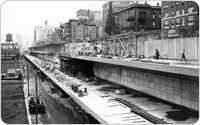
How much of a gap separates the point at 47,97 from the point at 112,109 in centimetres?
1515

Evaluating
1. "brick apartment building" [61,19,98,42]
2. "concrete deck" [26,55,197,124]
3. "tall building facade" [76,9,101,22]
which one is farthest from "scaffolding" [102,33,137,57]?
"tall building facade" [76,9,101,22]

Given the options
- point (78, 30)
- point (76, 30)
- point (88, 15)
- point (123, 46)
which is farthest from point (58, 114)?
point (88, 15)

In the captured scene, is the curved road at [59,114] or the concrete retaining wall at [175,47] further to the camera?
the curved road at [59,114]

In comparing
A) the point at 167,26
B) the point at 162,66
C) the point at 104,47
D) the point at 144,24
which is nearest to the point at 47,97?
the point at 104,47

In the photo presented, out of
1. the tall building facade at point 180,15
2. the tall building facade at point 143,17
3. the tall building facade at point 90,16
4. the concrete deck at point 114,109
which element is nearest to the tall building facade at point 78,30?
the tall building facade at point 90,16

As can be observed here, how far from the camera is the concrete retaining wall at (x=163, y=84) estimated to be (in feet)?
52.9

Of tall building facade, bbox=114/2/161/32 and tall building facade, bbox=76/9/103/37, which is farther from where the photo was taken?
tall building facade, bbox=76/9/103/37

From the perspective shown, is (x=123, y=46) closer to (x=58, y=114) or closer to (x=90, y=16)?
(x=58, y=114)

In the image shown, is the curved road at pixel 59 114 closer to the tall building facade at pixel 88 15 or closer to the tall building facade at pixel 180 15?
the tall building facade at pixel 180 15

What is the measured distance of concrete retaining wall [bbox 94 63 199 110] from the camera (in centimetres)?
1611

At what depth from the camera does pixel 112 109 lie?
17266 millimetres

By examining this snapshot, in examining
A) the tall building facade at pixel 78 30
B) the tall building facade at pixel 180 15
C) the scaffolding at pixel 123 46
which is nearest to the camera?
the scaffolding at pixel 123 46

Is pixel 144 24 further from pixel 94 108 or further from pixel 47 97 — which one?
pixel 94 108

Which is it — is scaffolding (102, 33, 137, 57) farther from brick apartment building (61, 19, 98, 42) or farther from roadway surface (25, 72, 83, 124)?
brick apartment building (61, 19, 98, 42)
